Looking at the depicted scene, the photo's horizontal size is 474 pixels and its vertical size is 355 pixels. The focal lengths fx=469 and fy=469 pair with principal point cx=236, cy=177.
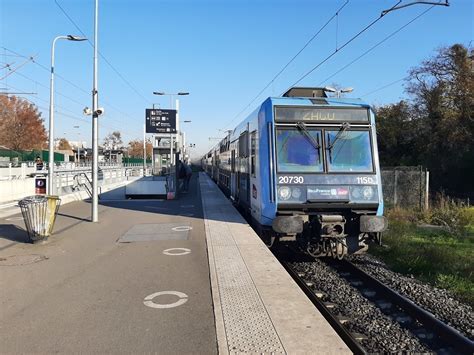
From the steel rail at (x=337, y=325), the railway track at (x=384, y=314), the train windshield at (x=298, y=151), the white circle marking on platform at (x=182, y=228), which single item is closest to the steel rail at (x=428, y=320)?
the railway track at (x=384, y=314)

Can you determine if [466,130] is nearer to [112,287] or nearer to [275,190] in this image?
[275,190]

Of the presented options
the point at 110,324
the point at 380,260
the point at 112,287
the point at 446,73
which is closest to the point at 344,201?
the point at 380,260

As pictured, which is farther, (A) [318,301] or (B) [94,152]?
(B) [94,152]

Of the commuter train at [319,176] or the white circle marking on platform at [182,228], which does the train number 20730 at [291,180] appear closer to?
the commuter train at [319,176]

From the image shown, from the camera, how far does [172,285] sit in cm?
654

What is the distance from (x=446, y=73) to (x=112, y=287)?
32.9 metres

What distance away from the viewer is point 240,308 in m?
5.30

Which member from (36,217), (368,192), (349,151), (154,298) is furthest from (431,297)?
(36,217)

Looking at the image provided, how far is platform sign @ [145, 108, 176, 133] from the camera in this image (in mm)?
35000

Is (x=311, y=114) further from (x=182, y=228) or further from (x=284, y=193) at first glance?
(x=182, y=228)

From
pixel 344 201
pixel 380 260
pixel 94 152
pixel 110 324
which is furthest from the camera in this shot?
pixel 94 152

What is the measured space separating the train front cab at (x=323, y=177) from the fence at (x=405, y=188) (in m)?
9.00

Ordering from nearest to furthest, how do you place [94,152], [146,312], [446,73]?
[146,312] → [94,152] → [446,73]

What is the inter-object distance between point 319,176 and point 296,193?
55 cm
